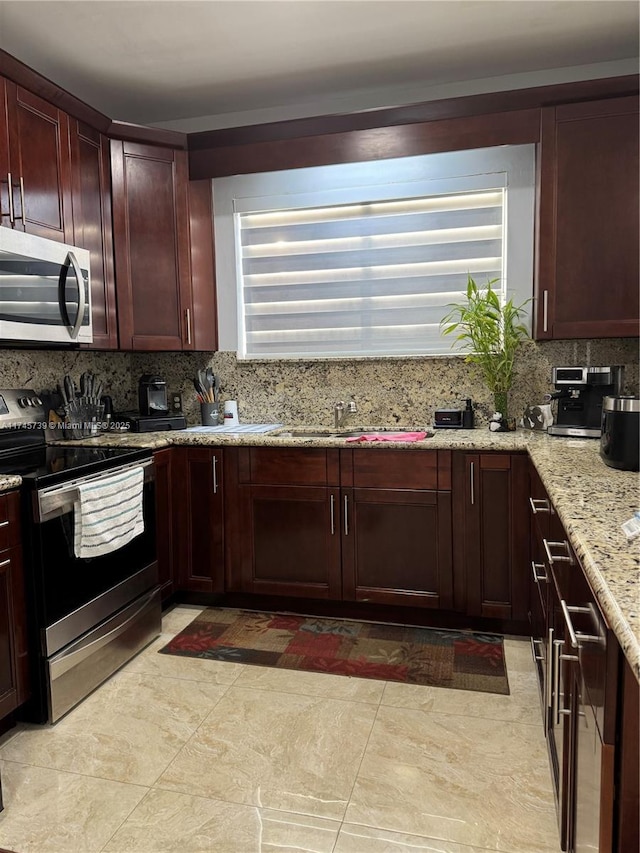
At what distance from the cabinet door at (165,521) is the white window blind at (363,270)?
37.2 inches

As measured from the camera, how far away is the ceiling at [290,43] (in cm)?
259

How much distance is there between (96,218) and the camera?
121 inches

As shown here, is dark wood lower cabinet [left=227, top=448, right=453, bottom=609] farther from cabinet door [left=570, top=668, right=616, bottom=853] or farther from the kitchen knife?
cabinet door [left=570, top=668, right=616, bottom=853]

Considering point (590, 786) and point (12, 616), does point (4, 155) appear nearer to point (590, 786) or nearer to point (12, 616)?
point (12, 616)

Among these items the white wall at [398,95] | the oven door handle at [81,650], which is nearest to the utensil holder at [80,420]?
the oven door handle at [81,650]

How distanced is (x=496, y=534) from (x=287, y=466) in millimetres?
1011

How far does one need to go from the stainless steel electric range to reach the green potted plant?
65.6 inches

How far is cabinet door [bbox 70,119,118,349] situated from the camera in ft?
9.67

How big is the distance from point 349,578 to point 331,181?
82.9 inches

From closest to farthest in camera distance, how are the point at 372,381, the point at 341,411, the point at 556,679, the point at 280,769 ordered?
the point at 556,679, the point at 280,769, the point at 341,411, the point at 372,381

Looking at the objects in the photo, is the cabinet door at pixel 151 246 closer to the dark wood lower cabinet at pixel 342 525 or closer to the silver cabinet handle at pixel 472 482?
the dark wood lower cabinet at pixel 342 525

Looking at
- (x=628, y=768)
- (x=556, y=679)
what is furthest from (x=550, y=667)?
(x=628, y=768)

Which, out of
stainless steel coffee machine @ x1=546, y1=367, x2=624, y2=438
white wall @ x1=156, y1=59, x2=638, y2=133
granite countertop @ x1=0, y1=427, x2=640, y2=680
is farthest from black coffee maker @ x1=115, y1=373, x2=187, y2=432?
stainless steel coffee machine @ x1=546, y1=367, x2=624, y2=438

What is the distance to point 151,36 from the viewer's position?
2.78 metres
